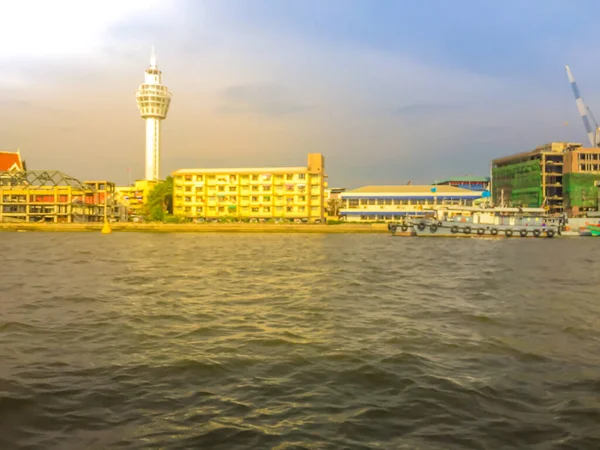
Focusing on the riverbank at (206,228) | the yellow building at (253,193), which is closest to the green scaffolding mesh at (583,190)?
the riverbank at (206,228)

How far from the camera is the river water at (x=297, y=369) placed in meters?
4.54

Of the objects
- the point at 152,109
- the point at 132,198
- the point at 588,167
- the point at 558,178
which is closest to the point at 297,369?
the point at 588,167

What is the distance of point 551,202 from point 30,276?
88569 millimetres

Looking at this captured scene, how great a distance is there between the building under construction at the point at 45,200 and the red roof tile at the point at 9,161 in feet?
26.8

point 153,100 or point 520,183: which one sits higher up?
point 153,100

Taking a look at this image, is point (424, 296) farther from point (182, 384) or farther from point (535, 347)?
point (182, 384)

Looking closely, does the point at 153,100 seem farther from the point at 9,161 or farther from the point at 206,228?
the point at 206,228

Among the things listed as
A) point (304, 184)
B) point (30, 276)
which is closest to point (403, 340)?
point (30, 276)

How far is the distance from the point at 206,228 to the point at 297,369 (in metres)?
66.0

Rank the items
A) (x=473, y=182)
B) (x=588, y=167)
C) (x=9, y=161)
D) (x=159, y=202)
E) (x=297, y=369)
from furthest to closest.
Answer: (x=473, y=182) < (x=9, y=161) < (x=159, y=202) < (x=588, y=167) < (x=297, y=369)

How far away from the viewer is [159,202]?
84438 millimetres

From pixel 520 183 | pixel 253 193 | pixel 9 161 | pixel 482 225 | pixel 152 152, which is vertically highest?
pixel 152 152

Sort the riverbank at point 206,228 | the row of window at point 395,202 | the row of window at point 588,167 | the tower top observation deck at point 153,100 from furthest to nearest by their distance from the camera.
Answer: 1. the tower top observation deck at point 153,100
2. the row of window at point 588,167
3. the row of window at point 395,202
4. the riverbank at point 206,228

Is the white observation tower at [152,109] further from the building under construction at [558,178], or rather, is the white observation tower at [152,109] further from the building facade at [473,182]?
the building under construction at [558,178]
